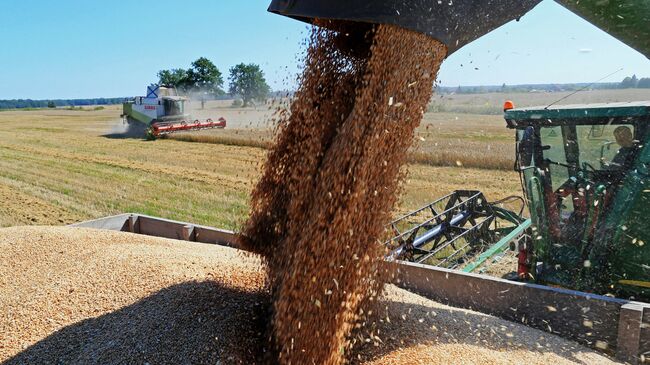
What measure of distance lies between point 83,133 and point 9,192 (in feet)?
41.0

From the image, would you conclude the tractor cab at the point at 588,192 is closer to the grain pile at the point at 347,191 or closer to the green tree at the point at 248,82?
the grain pile at the point at 347,191

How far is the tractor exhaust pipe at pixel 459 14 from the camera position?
187 cm

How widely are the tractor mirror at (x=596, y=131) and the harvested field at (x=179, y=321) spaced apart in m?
1.13

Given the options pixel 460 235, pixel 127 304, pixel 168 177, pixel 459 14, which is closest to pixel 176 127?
pixel 168 177

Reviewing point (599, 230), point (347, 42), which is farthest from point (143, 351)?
point (599, 230)

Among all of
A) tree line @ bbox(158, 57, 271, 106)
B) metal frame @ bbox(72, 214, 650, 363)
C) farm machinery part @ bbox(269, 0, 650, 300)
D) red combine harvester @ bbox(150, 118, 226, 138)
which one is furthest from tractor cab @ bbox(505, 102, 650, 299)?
tree line @ bbox(158, 57, 271, 106)

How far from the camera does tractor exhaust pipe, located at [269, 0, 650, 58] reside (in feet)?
6.15

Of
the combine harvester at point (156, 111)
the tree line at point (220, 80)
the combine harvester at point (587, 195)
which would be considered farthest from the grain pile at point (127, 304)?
the tree line at point (220, 80)

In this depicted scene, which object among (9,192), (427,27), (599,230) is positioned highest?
(427,27)

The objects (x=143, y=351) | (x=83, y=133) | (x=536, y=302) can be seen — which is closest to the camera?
(x=143, y=351)

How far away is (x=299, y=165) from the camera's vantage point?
2.44 m

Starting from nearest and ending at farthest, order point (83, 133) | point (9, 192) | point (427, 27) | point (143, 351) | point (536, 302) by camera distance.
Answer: point (427, 27)
point (143, 351)
point (536, 302)
point (9, 192)
point (83, 133)

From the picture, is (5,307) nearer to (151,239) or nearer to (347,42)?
(151,239)

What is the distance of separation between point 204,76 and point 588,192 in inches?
1160
